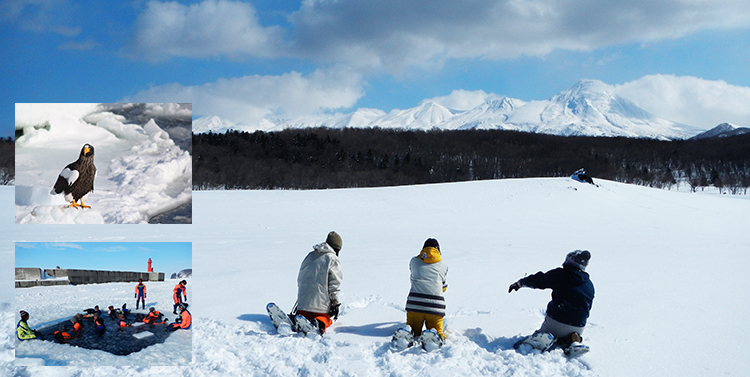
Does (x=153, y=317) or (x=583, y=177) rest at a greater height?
(x=583, y=177)

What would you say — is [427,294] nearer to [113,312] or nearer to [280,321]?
[280,321]

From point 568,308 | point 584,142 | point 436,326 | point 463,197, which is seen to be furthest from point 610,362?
point 584,142

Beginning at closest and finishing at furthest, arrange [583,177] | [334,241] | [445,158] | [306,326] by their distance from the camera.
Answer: [306,326], [334,241], [583,177], [445,158]

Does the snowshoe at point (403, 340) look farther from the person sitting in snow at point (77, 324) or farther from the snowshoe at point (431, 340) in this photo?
the person sitting in snow at point (77, 324)

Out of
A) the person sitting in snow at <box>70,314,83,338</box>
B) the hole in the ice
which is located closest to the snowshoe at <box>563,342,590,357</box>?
the hole in the ice

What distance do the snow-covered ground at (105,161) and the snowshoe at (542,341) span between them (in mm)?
3441

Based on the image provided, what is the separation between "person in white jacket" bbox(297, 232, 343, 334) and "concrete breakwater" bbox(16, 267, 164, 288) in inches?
79.9

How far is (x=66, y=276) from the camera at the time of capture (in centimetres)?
285

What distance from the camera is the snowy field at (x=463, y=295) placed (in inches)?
154

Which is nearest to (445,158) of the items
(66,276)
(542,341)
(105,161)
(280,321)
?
(280,321)

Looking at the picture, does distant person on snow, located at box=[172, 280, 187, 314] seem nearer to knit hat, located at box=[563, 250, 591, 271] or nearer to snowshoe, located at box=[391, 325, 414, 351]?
snowshoe, located at box=[391, 325, 414, 351]

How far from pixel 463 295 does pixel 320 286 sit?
9.10 ft

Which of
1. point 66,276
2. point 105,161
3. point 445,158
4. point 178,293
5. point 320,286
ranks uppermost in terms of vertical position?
point 445,158

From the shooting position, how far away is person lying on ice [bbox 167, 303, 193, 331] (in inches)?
116
